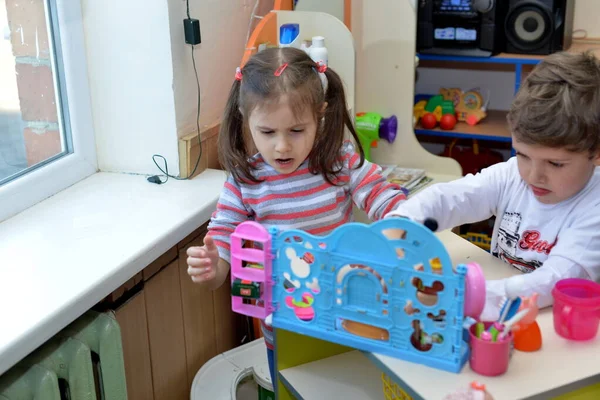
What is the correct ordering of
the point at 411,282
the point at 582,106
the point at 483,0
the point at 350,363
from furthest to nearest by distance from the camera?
1. the point at 483,0
2. the point at 350,363
3. the point at 582,106
4. the point at 411,282

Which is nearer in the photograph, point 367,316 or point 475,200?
point 367,316

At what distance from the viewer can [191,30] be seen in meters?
1.79

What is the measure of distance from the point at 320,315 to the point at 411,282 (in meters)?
0.16

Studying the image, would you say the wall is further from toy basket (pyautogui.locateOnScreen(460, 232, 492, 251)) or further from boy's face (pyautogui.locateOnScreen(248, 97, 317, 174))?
toy basket (pyautogui.locateOnScreen(460, 232, 492, 251))

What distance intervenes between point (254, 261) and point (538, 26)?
2087mm

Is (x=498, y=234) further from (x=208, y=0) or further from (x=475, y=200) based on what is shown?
(x=208, y=0)

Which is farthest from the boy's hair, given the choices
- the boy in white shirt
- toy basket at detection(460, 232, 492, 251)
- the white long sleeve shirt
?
toy basket at detection(460, 232, 492, 251)

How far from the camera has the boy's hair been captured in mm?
1131

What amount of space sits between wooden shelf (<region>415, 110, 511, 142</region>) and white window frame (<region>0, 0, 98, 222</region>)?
1.57 meters

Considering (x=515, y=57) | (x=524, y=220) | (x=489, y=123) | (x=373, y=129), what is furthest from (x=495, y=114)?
(x=524, y=220)

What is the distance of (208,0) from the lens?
1.92 metres

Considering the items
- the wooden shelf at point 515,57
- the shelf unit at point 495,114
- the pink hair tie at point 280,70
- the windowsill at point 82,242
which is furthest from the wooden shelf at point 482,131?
the pink hair tie at point 280,70

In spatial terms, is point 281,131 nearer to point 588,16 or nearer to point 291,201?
point 291,201

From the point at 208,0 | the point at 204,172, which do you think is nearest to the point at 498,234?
the point at 204,172
